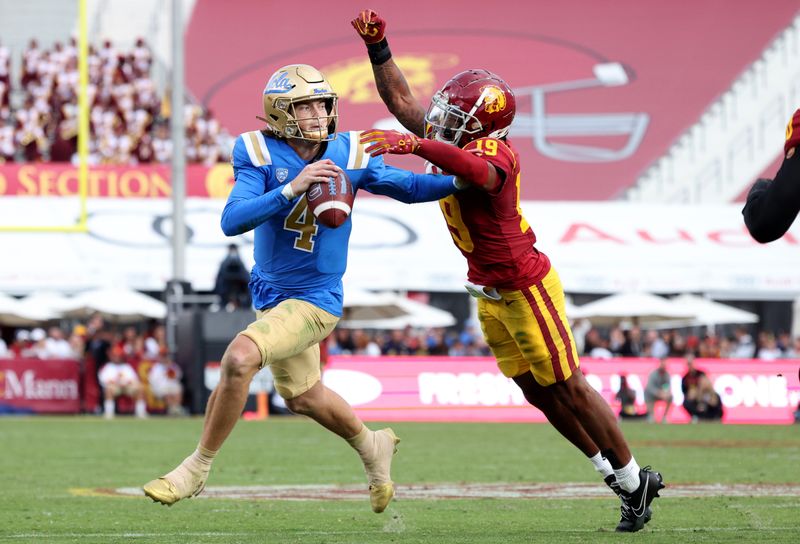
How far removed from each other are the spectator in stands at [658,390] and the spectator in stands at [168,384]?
6171mm

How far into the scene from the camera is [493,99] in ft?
21.2

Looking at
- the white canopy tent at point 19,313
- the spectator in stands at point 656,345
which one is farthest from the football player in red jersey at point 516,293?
the white canopy tent at point 19,313

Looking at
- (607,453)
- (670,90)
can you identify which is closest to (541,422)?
(607,453)

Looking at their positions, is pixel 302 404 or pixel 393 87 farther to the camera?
pixel 393 87

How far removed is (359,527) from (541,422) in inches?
454

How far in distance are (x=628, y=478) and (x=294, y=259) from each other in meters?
1.81

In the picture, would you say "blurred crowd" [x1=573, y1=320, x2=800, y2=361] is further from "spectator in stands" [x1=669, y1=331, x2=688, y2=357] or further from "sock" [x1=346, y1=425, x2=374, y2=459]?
"sock" [x1=346, y1=425, x2=374, y2=459]

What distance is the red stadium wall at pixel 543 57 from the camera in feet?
103

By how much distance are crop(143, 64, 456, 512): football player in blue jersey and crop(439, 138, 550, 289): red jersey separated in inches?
9.1

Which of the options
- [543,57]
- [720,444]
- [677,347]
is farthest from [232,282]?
[543,57]

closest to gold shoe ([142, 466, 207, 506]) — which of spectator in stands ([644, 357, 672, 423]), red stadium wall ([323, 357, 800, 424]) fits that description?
red stadium wall ([323, 357, 800, 424])

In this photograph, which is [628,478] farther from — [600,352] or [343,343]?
[343,343]

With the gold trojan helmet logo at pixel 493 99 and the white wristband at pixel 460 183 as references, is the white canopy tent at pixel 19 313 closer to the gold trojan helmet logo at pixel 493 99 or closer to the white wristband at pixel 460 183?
the gold trojan helmet logo at pixel 493 99

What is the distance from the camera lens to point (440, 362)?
18.3 meters
